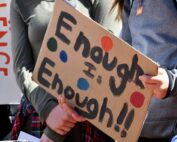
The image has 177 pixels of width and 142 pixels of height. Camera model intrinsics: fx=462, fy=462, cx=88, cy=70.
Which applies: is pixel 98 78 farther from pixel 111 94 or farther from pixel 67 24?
pixel 67 24

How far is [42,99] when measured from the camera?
1.52 m

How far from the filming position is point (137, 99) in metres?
1.19

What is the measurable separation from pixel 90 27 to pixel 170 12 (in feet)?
0.70

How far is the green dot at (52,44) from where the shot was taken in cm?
132

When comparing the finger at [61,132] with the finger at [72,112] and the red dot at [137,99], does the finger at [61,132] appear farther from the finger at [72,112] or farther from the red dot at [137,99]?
the red dot at [137,99]

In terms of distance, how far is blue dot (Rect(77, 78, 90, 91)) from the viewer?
129 centimetres

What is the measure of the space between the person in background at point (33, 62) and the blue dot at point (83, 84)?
0.39 ft

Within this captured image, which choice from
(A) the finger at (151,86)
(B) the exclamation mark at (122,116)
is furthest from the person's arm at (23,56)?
(A) the finger at (151,86)

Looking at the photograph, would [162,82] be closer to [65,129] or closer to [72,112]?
[72,112]

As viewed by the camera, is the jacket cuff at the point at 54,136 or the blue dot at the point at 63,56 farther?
the jacket cuff at the point at 54,136

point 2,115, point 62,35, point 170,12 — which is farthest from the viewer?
point 2,115

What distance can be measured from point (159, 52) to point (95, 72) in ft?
0.59

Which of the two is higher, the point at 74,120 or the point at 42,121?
the point at 74,120

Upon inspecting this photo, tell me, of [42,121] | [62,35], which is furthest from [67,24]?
[42,121]
